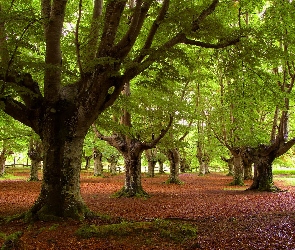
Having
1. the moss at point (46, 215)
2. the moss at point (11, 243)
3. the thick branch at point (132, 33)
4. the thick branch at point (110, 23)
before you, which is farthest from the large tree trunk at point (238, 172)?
the moss at point (11, 243)

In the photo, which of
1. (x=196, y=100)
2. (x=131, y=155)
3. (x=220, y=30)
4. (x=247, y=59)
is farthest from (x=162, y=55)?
(x=196, y=100)

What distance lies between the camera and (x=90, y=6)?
16.9 m

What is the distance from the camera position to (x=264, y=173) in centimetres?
1858

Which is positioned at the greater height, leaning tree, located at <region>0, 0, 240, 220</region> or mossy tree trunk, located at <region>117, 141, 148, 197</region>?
leaning tree, located at <region>0, 0, 240, 220</region>

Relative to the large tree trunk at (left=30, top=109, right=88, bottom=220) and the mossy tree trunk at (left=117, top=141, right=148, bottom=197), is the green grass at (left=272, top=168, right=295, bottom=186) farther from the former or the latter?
the large tree trunk at (left=30, top=109, right=88, bottom=220)

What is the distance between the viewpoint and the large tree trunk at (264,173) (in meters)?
18.2

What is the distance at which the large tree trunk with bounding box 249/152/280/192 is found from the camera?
59.9 feet

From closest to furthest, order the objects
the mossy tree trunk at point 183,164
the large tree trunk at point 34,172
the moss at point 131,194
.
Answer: the moss at point 131,194 < the large tree trunk at point 34,172 < the mossy tree trunk at point 183,164

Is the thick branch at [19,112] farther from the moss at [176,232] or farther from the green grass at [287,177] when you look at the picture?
the green grass at [287,177]

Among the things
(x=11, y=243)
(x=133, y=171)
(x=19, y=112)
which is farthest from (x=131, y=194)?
(x=11, y=243)

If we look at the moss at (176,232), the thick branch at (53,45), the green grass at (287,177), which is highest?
the thick branch at (53,45)

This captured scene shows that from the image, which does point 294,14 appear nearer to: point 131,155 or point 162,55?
point 162,55

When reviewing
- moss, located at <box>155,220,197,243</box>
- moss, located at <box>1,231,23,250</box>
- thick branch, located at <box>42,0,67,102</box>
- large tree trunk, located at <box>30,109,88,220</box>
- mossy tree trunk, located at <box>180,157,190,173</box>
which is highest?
thick branch, located at <box>42,0,67,102</box>

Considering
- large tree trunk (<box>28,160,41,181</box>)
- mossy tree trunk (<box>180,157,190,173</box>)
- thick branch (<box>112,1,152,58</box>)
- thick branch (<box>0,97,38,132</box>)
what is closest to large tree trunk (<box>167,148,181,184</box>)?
large tree trunk (<box>28,160,41,181</box>)
